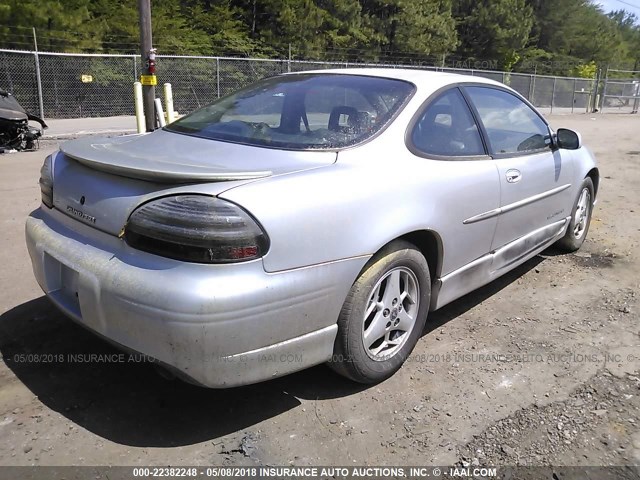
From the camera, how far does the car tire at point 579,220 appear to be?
4.94m

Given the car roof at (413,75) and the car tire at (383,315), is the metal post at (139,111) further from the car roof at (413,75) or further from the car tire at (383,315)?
the car tire at (383,315)

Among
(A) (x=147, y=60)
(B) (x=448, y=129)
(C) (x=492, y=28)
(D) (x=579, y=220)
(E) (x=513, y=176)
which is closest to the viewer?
(B) (x=448, y=129)

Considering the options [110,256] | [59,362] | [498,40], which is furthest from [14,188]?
[498,40]

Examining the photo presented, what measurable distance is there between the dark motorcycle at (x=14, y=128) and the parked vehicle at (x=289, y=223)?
25.6ft

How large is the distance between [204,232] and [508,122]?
2.72 m

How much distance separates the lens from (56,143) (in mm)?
12242

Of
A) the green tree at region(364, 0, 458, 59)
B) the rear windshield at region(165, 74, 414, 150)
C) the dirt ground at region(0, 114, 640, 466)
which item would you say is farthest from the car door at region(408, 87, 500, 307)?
the green tree at region(364, 0, 458, 59)

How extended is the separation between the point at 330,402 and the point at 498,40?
44.1 metres

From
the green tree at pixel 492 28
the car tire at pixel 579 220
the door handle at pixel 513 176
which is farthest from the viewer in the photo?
the green tree at pixel 492 28

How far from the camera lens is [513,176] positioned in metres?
3.70

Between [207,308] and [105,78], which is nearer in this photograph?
[207,308]

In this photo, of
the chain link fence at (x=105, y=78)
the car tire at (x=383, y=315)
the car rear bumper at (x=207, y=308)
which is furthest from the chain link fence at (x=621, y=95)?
the car rear bumper at (x=207, y=308)

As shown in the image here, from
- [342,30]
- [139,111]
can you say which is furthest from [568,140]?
[342,30]

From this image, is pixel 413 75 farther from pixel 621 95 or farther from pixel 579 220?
pixel 621 95
